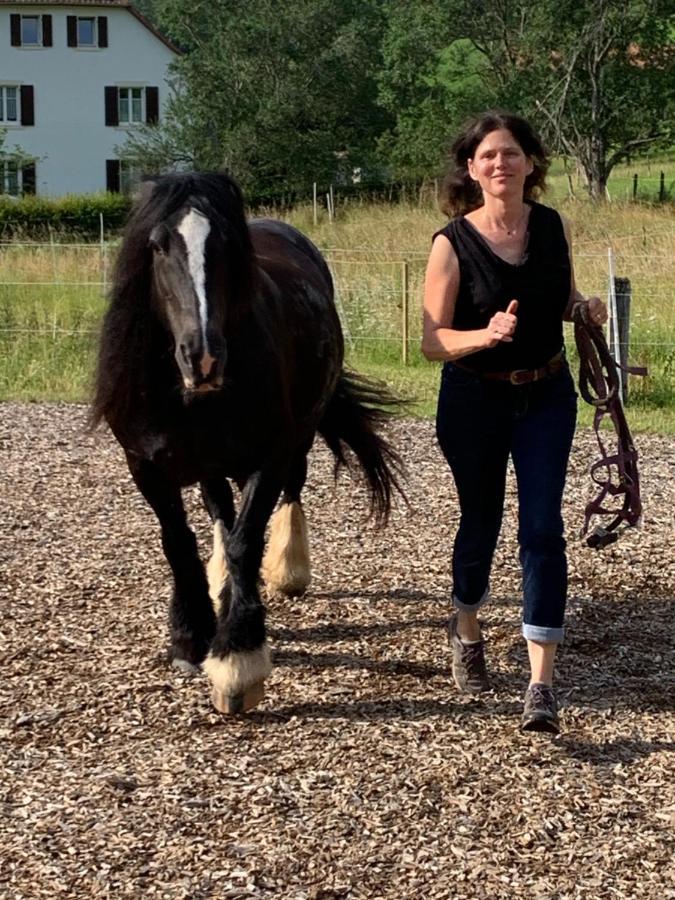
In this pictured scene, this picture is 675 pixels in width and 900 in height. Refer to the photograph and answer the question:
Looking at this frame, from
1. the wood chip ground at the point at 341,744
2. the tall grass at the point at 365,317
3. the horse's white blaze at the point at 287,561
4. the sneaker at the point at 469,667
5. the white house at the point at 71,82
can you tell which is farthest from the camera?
the white house at the point at 71,82

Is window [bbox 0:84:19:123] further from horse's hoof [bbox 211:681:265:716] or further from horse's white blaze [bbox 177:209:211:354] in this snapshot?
horse's hoof [bbox 211:681:265:716]

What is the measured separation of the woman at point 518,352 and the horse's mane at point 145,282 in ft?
2.04

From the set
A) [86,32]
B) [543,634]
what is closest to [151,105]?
[86,32]

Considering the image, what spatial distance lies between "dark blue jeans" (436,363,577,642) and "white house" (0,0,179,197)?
149 ft

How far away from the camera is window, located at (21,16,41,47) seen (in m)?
48.4

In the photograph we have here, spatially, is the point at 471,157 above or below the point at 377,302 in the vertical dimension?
above

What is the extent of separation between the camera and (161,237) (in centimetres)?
396

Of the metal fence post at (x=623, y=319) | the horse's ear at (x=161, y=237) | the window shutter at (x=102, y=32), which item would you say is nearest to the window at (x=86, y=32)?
the window shutter at (x=102, y=32)

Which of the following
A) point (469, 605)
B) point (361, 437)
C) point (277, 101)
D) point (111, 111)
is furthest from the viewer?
point (111, 111)

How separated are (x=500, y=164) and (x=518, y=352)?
1.89 ft

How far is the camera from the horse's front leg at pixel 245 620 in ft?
13.9

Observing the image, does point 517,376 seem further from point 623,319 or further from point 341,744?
point 623,319

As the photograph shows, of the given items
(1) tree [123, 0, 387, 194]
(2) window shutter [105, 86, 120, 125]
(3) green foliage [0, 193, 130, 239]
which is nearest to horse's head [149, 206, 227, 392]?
(3) green foliage [0, 193, 130, 239]

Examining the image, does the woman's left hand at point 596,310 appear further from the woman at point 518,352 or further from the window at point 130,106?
the window at point 130,106
